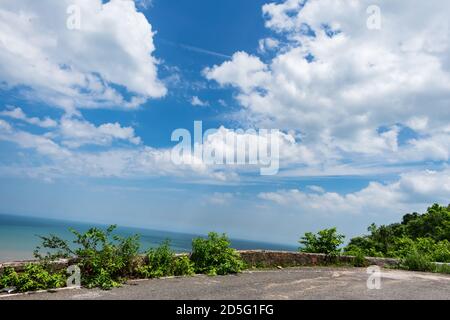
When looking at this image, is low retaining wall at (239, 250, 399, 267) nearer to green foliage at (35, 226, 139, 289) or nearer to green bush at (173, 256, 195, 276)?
green bush at (173, 256, 195, 276)

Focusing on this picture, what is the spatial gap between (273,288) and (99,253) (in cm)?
423

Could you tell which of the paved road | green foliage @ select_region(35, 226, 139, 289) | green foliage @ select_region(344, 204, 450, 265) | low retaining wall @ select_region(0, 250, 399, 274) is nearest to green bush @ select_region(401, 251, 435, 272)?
low retaining wall @ select_region(0, 250, 399, 274)

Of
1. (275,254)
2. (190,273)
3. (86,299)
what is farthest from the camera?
(275,254)

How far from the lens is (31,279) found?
7.82 m

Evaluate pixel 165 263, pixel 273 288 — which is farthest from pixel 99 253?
pixel 273 288

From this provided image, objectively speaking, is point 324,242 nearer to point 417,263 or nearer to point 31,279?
point 417,263

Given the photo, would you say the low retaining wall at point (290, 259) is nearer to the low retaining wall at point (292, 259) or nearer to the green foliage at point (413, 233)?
the low retaining wall at point (292, 259)

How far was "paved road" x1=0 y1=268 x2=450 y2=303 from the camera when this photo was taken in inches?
305

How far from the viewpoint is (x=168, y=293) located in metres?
7.99

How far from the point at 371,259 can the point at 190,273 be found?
836 centimetres

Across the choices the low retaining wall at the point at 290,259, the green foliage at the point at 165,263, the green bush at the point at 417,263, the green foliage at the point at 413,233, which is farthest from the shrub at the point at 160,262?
the green foliage at the point at 413,233
